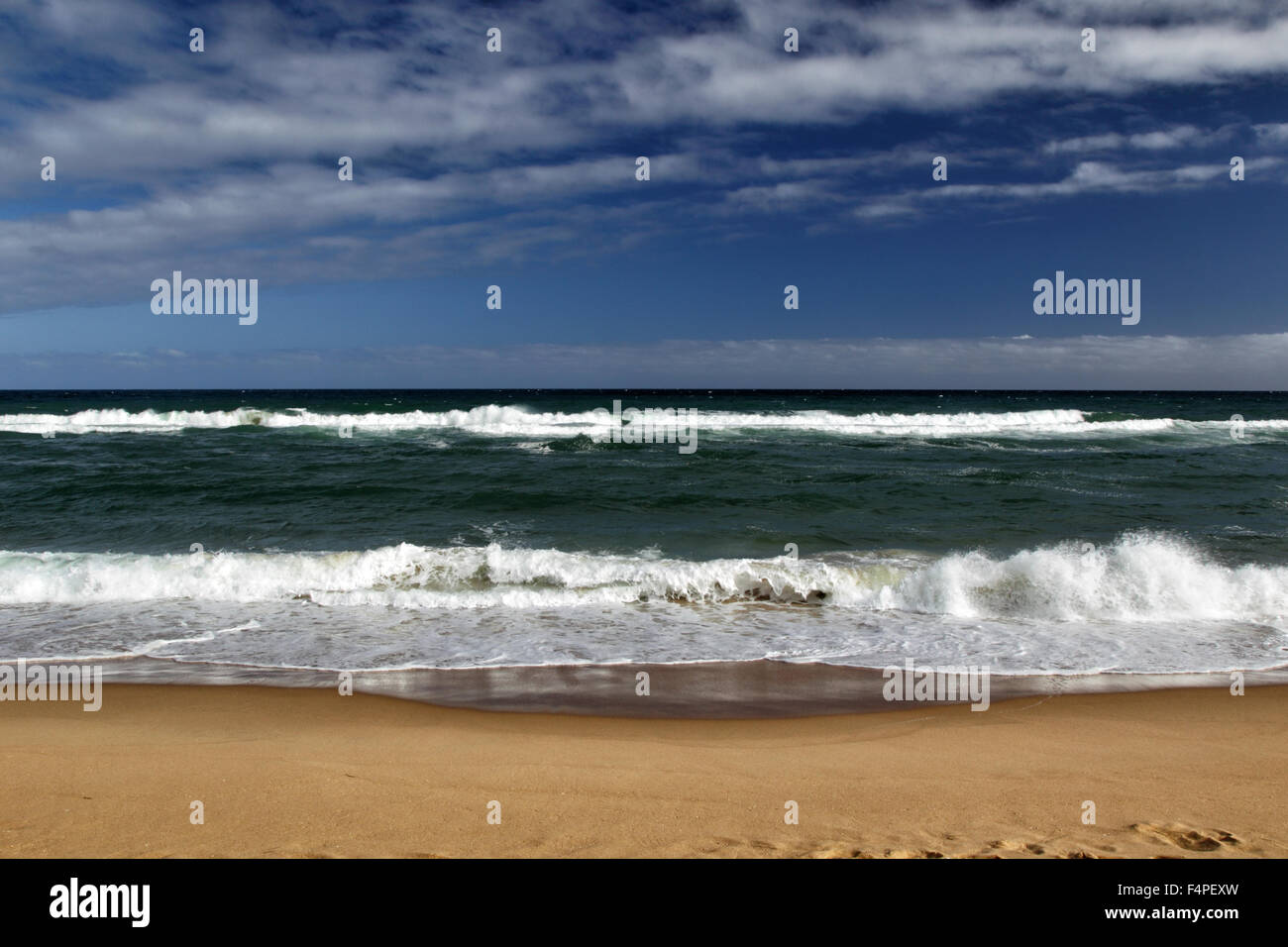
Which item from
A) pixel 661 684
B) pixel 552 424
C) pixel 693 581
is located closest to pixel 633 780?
pixel 661 684

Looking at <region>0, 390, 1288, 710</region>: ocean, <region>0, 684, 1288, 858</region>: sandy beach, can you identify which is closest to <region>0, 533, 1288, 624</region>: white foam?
<region>0, 390, 1288, 710</region>: ocean

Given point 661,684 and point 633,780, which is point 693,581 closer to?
point 661,684

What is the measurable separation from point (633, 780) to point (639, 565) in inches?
222

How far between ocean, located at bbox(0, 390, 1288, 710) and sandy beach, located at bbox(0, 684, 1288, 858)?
3.86 feet

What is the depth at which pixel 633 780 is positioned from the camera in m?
4.47

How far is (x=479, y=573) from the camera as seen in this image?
9969 millimetres

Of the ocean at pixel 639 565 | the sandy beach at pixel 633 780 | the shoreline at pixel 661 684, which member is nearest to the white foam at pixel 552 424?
the ocean at pixel 639 565

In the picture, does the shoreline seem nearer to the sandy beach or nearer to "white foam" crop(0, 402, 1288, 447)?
the sandy beach

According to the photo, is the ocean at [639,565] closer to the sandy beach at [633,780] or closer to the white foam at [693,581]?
the white foam at [693,581]

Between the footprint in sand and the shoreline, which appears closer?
the footprint in sand

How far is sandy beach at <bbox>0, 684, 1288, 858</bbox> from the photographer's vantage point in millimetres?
3697
